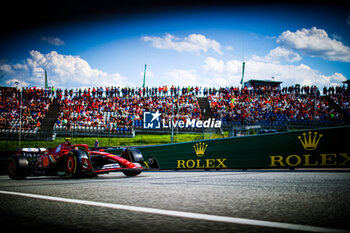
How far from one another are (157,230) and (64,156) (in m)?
8.25

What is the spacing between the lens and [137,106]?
1394 inches

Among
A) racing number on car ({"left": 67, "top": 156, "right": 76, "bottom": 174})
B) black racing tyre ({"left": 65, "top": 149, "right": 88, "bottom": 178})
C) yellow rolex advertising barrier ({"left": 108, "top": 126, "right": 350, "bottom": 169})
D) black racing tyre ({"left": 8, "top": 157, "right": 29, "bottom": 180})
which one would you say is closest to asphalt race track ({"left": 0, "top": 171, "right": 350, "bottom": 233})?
black racing tyre ({"left": 65, "top": 149, "right": 88, "bottom": 178})

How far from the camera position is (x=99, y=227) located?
2.48 meters

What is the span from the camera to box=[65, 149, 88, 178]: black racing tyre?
877 cm

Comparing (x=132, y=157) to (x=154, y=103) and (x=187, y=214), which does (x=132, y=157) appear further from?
(x=154, y=103)

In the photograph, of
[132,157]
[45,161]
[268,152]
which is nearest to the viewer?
[132,157]

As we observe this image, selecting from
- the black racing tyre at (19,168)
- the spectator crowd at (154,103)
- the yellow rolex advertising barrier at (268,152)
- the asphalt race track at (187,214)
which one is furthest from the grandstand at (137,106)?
the asphalt race track at (187,214)

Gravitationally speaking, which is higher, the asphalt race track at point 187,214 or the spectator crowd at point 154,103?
the spectator crowd at point 154,103

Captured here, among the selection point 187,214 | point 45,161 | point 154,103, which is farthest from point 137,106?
point 187,214

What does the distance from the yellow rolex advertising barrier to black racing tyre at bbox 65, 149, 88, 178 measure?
2.25 metres

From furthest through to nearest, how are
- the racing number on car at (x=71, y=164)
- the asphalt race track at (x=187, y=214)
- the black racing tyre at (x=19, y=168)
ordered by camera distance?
the black racing tyre at (x=19, y=168) → the racing number on car at (x=71, y=164) → the asphalt race track at (x=187, y=214)

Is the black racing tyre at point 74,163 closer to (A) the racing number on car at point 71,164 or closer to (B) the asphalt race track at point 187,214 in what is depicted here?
(A) the racing number on car at point 71,164

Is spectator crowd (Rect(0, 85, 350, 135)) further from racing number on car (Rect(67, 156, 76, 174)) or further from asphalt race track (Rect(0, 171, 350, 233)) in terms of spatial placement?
asphalt race track (Rect(0, 171, 350, 233))

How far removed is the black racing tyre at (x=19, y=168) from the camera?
33.7 feet
